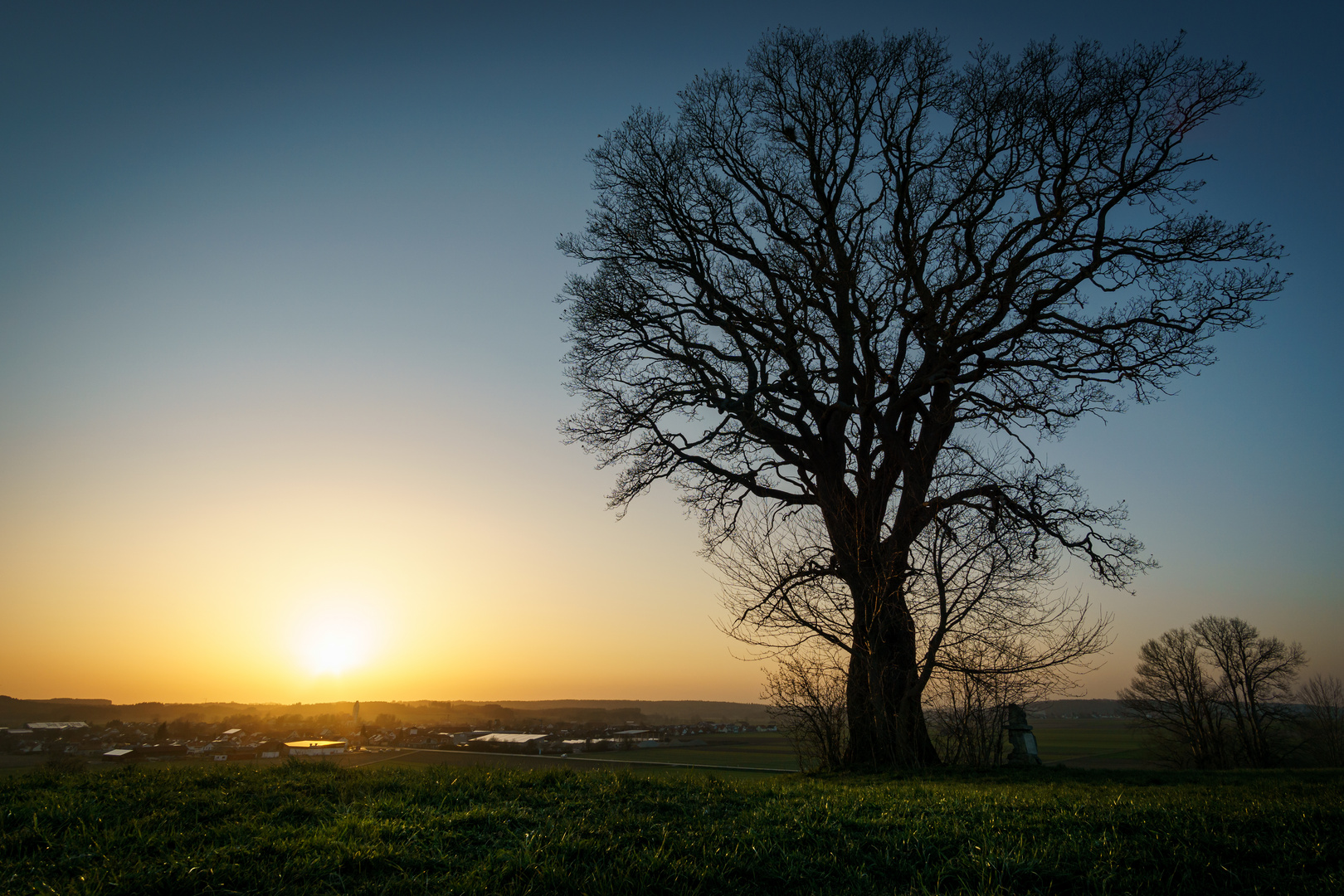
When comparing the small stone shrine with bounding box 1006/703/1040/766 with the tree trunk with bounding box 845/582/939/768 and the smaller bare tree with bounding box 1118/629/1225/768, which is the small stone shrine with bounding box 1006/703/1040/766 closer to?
the tree trunk with bounding box 845/582/939/768

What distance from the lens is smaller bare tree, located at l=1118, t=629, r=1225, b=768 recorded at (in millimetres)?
32531

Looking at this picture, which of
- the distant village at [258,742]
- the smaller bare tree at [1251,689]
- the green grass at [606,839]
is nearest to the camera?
the green grass at [606,839]

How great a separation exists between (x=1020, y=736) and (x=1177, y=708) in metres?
30.9

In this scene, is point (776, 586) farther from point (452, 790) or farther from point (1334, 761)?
point (1334, 761)

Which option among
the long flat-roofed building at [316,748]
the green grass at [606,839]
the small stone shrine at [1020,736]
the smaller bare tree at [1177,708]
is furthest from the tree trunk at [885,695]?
the smaller bare tree at [1177,708]

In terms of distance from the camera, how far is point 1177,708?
3394cm

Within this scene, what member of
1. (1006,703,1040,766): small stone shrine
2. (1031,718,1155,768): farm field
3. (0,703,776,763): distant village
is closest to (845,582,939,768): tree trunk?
(0,703,776,763): distant village

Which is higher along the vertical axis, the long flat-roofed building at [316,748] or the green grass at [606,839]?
the green grass at [606,839]

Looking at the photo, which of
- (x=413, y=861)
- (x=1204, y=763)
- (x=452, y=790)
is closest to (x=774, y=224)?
(x=452, y=790)

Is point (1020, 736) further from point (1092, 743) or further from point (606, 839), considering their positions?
point (1092, 743)

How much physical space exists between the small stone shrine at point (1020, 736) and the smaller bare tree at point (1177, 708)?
27926mm

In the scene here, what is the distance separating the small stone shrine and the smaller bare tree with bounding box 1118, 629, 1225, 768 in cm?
2793

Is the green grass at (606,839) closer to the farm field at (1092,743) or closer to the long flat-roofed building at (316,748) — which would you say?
the long flat-roofed building at (316,748)

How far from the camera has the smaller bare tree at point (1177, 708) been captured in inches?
1281
